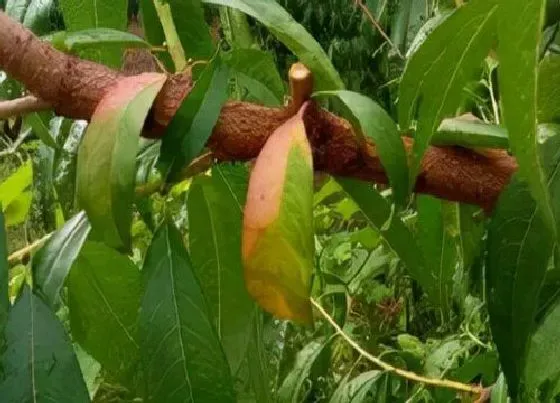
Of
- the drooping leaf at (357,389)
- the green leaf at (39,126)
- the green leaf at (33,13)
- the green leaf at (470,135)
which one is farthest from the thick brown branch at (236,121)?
the drooping leaf at (357,389)

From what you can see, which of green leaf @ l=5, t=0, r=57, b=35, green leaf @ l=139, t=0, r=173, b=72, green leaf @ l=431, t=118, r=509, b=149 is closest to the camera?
green leaf @ l=431, t=118, r=509, b=149

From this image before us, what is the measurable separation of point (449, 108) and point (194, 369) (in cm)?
13

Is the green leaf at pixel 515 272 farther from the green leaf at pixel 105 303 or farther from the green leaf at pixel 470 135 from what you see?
the green leaf at pixel 105 303

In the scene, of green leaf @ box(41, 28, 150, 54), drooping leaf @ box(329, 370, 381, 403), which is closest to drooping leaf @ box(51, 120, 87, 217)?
green leaf @ box(41, 28, 150, 54)

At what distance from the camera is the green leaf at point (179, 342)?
Answer: 13.9 inches

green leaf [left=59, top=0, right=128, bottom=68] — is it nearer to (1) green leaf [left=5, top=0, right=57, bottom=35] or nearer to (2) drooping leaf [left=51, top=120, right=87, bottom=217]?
(2) drooping leaf [left=51, top=120, right=87, bottom=217]

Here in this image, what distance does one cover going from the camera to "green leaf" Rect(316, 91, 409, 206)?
0.32m

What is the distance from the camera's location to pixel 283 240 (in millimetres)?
295

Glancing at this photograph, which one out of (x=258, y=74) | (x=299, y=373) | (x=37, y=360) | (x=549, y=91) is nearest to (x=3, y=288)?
(x=37, y=360)

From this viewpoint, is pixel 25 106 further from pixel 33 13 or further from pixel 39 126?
pixel 33 13

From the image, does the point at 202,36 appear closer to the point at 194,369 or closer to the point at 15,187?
the point at 194,369

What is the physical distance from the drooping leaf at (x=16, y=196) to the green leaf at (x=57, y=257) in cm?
29

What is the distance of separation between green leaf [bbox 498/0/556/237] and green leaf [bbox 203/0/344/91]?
113mm

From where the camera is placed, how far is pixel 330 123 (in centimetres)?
34
